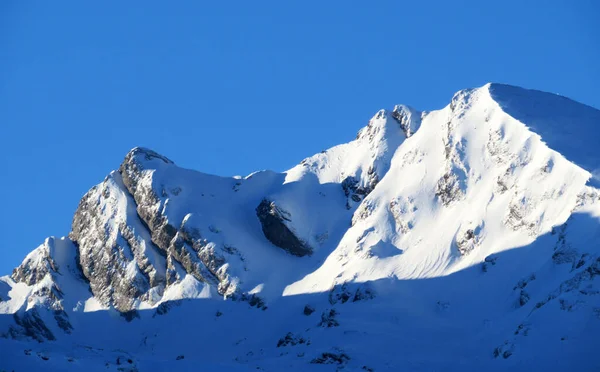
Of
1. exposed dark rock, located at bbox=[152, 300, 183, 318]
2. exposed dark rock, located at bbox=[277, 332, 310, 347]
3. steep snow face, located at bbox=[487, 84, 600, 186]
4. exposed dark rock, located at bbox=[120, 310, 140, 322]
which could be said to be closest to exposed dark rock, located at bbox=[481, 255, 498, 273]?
steep snow face, located at bbox=[487, 84, 600, 186]

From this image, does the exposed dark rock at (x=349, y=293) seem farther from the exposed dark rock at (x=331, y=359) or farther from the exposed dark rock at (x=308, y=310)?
the exposed dark rock at (x=331, y=359)

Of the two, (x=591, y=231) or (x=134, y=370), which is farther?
(x=591, y=231)

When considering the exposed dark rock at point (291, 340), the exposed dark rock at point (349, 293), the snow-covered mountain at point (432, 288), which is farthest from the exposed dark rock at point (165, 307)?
the exposed dark rock at point (349, 293)

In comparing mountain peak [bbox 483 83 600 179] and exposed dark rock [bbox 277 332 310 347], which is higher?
mountain peak [bbox 483 83 600 179]

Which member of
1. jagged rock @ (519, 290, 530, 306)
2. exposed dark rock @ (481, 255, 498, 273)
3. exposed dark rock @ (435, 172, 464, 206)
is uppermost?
exposed dark rock @ (435, 172, 464, 206)

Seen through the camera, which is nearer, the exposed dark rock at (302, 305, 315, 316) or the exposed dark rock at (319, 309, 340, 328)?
the exposed dark rock at (319, 309, 340, 328)

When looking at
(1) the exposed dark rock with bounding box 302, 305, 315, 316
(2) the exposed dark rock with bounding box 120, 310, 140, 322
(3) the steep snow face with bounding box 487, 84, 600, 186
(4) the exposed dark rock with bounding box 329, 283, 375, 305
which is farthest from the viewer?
(2) the exposed dark rock with bounding box 120, 310, 140, 322

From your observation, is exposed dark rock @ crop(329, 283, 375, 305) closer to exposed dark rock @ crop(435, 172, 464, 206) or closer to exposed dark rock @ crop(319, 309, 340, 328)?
exposed dark rock @ crop(319, 309, 340, 328)

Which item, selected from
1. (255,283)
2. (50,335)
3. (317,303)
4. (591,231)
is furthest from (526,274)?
(50,335)

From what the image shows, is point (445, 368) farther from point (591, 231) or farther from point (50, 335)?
point (50, 335)

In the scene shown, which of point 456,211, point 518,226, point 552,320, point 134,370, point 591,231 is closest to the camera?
point 134,370

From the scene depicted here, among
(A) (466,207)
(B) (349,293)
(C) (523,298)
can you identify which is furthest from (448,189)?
(C) (523,298)
